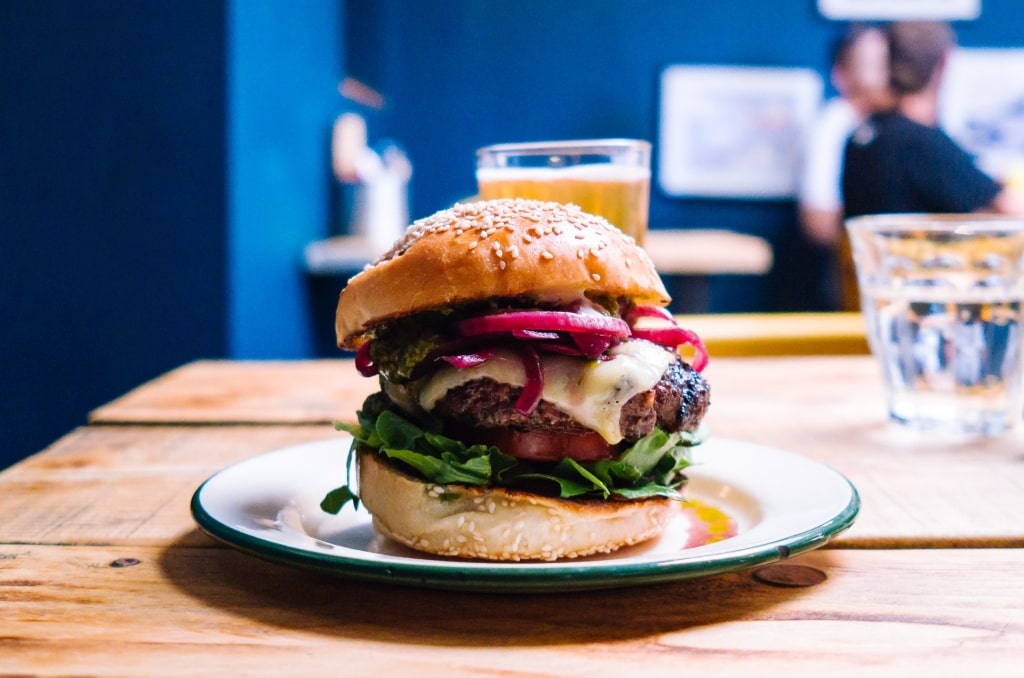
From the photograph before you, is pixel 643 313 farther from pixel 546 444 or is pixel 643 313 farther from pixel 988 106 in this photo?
pixel 988 106

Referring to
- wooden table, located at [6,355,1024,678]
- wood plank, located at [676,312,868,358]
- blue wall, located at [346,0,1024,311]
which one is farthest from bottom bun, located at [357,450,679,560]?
blue wall, located at [346,0,1024,311]

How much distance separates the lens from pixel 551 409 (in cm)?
103

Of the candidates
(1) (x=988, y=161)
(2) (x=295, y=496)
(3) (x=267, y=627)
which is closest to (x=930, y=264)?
(2) (x=295, y=496)

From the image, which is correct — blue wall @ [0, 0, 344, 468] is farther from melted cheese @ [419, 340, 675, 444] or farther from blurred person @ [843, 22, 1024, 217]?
blurred person @ [843, 22, 1024, 217]

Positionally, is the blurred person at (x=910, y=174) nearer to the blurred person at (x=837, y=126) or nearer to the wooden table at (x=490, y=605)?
the blurred person at (x=837, y=126)

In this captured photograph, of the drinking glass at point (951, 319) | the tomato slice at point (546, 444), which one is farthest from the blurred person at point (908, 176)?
the tomato slice at point (546, 444)

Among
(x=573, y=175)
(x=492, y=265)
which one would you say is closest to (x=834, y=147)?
(x=573, y=175)

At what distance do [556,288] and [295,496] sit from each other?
15.9 inches

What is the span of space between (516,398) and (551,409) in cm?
4

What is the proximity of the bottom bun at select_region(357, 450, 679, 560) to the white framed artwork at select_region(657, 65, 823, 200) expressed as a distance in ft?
19.1

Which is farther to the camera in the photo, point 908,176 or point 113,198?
point 908,176

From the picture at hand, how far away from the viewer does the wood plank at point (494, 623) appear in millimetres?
680

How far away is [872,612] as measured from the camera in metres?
0.79

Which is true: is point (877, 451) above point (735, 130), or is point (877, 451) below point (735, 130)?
below
